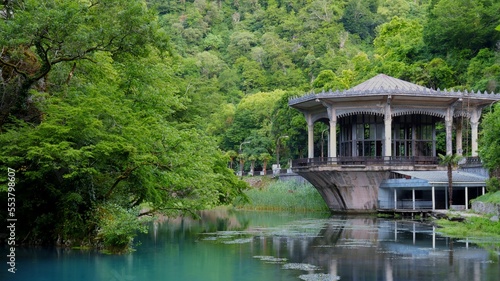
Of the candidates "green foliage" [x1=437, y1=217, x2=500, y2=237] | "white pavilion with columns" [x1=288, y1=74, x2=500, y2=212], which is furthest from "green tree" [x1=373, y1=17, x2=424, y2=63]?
"green foliage" [x1=437, y1=217, x2=500, y2=237]

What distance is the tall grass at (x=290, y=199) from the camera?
174 ft

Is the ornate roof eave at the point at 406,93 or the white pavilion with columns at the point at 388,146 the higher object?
the ornate roof eave at the point at 406,93

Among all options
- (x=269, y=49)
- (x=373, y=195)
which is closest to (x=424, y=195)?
(x=373, y=195)

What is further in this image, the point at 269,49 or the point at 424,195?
the point at 269,49

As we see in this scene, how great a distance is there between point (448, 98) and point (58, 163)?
1210 inches

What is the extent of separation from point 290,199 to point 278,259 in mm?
33016

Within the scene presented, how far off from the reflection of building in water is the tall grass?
18.9m

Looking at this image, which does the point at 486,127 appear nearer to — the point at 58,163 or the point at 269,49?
the point at 58,163

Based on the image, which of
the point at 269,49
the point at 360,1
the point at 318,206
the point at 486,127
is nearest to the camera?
the point at 486,127

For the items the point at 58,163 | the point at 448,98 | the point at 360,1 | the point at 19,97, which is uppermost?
the point at 360,1

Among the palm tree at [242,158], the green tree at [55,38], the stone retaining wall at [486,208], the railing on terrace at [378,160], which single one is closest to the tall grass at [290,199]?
the railing on terrace at [378,160]

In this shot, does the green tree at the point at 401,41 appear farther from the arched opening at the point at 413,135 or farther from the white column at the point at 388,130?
the white column at the point at 388,130

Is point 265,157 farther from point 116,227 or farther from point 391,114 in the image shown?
point 116,227

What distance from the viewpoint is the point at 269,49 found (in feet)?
390
